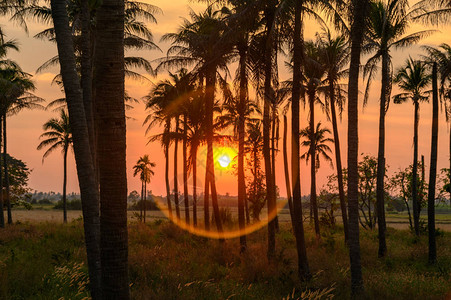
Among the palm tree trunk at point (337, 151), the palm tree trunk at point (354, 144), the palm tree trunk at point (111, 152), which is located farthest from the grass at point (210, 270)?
the palm tree trunk at point (111, 152)

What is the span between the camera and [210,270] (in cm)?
1574

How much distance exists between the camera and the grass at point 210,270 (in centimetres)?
1073

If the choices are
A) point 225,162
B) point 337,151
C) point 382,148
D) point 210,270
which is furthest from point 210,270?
point 225,162

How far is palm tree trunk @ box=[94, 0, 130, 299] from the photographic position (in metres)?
5.91

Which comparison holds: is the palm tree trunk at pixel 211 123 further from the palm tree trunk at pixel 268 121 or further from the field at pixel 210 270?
the palm tree trunk at pixel 268 121

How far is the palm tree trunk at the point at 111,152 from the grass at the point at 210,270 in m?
3.10

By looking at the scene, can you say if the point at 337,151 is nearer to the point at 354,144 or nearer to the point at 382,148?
the point at 382,148

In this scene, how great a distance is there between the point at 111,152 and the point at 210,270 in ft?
35.4

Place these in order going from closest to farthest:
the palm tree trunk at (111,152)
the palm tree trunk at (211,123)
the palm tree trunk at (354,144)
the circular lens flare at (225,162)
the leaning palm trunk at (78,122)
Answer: the palm tree trunk at (111,152) < the leaning palm trunk at (78,122) < the palm tree trunk at (354,144) < the palm tree trunk at (211,123) < the circular lens flare at (225,162)

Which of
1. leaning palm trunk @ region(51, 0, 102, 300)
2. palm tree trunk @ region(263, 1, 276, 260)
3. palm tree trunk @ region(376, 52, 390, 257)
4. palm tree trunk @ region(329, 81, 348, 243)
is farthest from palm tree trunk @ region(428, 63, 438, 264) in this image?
A: leaning palm trunk @ region(51, 0, 102, 300)

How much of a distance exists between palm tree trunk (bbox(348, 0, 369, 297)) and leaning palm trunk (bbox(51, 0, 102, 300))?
25.2ft

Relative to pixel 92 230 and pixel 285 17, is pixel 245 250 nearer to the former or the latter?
pixel 285 17

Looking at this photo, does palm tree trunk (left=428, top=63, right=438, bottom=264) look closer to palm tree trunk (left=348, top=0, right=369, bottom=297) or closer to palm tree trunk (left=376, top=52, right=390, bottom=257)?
palm tree trunk (left=376, top=52, right=390, bottom=257)

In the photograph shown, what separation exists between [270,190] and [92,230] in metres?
10.8
